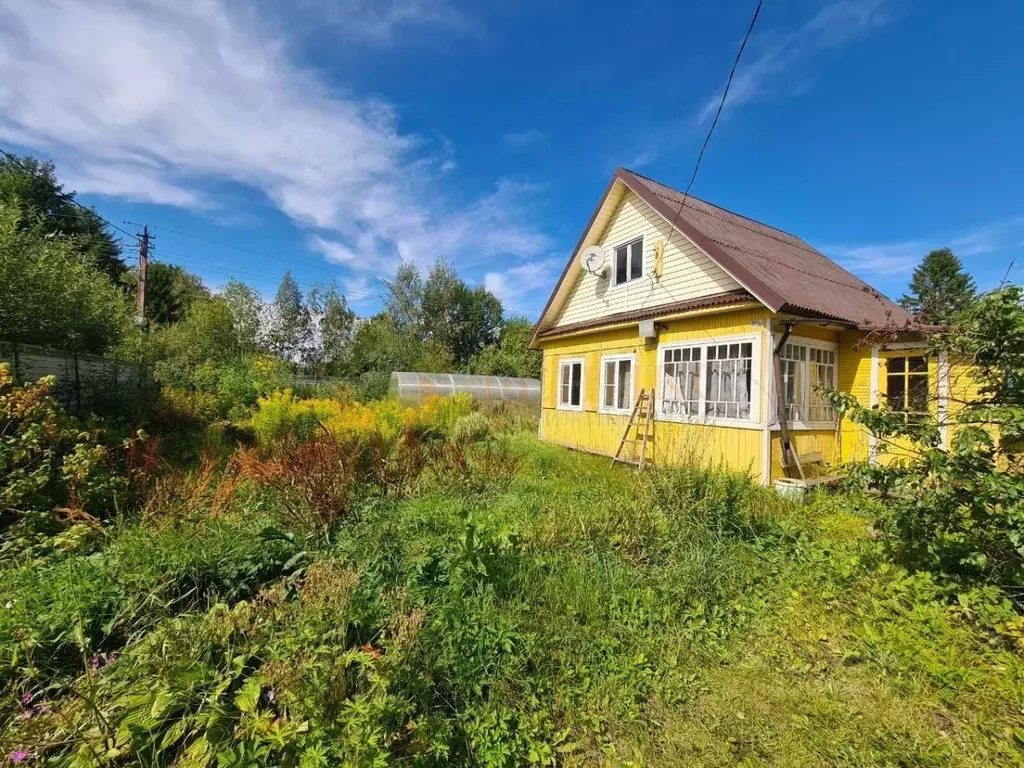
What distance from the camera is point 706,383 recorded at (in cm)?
836

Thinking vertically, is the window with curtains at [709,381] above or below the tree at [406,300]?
below

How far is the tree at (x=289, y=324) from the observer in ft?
83.2

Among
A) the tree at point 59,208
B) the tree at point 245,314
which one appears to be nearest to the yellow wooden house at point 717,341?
the tree at point 245,314

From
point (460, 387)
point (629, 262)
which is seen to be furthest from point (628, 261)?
point (460, 387)

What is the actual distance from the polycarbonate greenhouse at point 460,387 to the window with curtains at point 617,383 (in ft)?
30.3

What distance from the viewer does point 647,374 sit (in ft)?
32.2

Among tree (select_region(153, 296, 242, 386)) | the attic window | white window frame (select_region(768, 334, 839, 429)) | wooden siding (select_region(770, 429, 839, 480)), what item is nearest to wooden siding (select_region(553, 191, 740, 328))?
the attic window

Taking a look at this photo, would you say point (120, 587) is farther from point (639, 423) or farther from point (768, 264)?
point (768, 264)

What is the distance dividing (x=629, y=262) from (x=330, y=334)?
2158 centimetres

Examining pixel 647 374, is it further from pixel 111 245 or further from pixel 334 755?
pixel 111 245

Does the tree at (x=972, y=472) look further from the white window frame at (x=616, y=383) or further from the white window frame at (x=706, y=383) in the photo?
the white window frame at (x=616, y=383)

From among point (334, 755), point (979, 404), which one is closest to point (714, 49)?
point (979, 404)

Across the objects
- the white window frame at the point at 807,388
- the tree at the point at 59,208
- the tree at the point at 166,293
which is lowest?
the white window frame at the point at 807,388

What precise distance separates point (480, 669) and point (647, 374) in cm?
801
